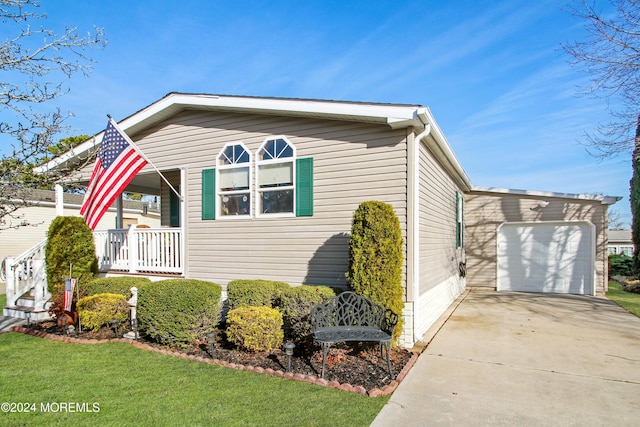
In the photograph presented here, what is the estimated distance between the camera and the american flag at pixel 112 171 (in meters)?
6.71

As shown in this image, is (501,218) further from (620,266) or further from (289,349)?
(620,266)

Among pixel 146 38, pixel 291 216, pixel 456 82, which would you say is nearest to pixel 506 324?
pixel 291 216

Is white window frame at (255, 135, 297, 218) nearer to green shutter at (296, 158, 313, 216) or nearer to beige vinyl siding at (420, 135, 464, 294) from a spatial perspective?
green shutter at (296, 158, 313, 216)

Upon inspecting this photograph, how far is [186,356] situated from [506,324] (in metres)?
5.44

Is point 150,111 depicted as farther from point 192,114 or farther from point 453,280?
point 453,280

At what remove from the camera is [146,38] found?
7.48 m

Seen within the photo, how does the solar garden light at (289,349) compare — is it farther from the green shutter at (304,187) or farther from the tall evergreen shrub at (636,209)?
the tall evergreen shrub at (636,209)

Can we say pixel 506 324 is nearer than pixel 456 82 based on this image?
Yes

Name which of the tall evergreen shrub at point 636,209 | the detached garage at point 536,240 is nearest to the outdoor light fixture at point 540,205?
the detached garage at point 536,240

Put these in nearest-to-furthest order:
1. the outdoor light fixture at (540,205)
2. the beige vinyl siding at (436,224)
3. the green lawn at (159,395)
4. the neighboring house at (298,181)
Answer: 1. the green lawn at (159,395)
2. the neighboring house at (298,181)
3. the beige vinyl siding at (436,224)
4. the outdoor light fixture at (540,205)

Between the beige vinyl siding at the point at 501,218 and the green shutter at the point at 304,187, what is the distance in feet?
24.5

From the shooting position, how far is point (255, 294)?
5.59m

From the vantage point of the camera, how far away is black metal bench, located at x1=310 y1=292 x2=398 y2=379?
4.55 m

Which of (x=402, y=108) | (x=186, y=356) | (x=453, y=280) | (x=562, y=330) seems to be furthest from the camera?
(x=453, y=280)
